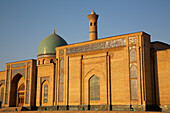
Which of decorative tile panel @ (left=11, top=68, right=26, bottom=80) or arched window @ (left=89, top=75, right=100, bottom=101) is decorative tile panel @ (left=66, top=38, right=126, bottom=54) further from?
decorative tile panel @ (left=11, top=68, right=26, bottom=80)

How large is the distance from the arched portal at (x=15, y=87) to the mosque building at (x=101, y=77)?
0.37ft

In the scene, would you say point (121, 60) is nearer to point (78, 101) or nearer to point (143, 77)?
point (143, 77)

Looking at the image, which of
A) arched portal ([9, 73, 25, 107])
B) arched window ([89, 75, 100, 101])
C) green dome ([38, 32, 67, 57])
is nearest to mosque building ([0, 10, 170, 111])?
arched window ([89, 75, 100, 101])

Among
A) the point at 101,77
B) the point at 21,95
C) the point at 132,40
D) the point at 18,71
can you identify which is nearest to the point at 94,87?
the point at 101,77

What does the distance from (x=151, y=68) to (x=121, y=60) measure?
2.42 meters

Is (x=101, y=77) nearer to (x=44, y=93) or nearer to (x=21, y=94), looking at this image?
(x=44, y=93)

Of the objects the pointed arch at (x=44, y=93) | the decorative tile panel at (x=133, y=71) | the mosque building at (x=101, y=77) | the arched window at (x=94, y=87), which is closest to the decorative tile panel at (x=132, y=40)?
the mosque building at (x=101, y=77)

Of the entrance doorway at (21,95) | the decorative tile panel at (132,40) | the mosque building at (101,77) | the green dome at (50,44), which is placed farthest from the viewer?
the green dome at (50,44)

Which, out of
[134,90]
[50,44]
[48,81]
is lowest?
[134,90]

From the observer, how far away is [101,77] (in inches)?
811

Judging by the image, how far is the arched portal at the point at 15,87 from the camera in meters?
28.0

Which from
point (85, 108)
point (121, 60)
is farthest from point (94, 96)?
point (121, 60)

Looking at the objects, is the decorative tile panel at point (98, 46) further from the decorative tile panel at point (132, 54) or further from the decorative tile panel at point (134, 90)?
the decorative tile panel at point (134, 90)

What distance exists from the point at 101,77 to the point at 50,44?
1241 centimetres
